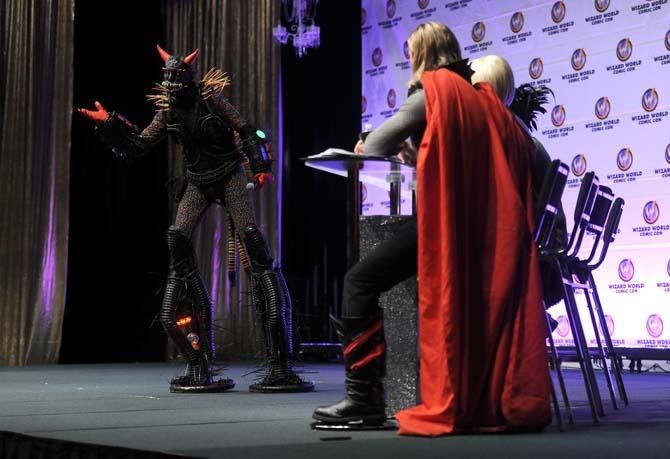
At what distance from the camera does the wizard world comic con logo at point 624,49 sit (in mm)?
7059

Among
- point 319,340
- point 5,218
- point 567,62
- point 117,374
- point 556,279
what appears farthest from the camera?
point 319,340

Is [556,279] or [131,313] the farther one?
[131,313]

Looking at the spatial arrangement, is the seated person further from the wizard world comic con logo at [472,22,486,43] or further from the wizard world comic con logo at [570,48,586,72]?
the wizard world comic con logo at [472,22,486,43]

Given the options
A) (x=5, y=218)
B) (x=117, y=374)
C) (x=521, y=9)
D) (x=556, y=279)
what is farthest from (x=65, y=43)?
(x=556, y=279)

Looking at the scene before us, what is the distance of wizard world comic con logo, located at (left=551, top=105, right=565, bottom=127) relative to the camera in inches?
294

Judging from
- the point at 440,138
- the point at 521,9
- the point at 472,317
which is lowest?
the point at 472,317

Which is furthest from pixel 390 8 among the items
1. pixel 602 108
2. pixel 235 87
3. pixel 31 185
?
pixel 31 185

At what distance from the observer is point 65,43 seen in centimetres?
836

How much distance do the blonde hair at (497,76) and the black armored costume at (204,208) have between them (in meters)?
1.76

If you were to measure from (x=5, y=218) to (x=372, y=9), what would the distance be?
380cm

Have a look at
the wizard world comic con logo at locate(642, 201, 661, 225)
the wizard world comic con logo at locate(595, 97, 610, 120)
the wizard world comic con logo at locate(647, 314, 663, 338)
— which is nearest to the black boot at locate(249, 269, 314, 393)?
the wizard world comic con logo at locate(647, 314, 663, 338)

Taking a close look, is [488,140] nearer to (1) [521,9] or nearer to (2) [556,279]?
(2) [556,279]

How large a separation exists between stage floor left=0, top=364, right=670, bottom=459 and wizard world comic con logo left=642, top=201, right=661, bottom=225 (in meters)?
1.85

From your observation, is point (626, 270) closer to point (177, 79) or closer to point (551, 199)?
point (177, 79)
